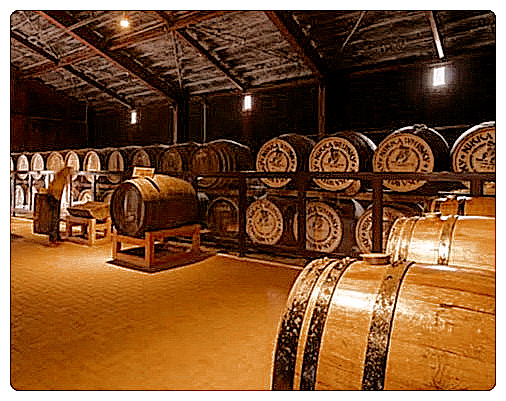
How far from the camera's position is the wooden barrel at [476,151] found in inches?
195

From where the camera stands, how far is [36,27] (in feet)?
33.2

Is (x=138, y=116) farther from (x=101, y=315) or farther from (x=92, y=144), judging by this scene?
(x=101, y=315)

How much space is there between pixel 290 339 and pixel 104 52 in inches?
355

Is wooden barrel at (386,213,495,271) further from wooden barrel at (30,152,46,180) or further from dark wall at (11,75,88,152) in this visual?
dark wall at (11,75,88,152)

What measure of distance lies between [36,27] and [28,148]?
4.43 m

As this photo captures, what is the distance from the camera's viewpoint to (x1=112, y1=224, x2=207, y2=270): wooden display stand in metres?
5.60

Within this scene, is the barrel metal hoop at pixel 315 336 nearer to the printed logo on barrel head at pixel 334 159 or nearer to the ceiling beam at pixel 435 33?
the printed logo on barrel head at pixel 334 159

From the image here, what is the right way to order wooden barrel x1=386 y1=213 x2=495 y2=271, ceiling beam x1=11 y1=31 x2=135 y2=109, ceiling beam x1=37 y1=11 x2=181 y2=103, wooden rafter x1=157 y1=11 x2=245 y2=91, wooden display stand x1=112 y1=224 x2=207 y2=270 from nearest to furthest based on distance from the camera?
wooden barrel x1=386 y1=213 x2=495 y2=271, wooden display stand x1=112 y1=224 x2=207 y2=270, wooden rafter x1=157 y1=11 x2=245 y2=91, ceiling beam x1=37 y1=11 x2=181 y2=103, ceiling beam x1=11 y1=31 x2=135 y2=109

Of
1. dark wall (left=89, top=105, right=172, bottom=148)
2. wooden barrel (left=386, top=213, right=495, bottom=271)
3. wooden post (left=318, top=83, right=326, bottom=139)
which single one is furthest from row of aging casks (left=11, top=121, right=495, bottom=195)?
dark wall (left=89, top=105, right=172, bottom=148)

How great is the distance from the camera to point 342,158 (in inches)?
233

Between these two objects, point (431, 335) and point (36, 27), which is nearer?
point (431, 335)

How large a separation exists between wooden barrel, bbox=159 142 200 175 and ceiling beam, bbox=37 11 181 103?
2.44 metres

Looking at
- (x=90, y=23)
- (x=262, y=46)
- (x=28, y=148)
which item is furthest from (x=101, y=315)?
(x=28, y=148)
